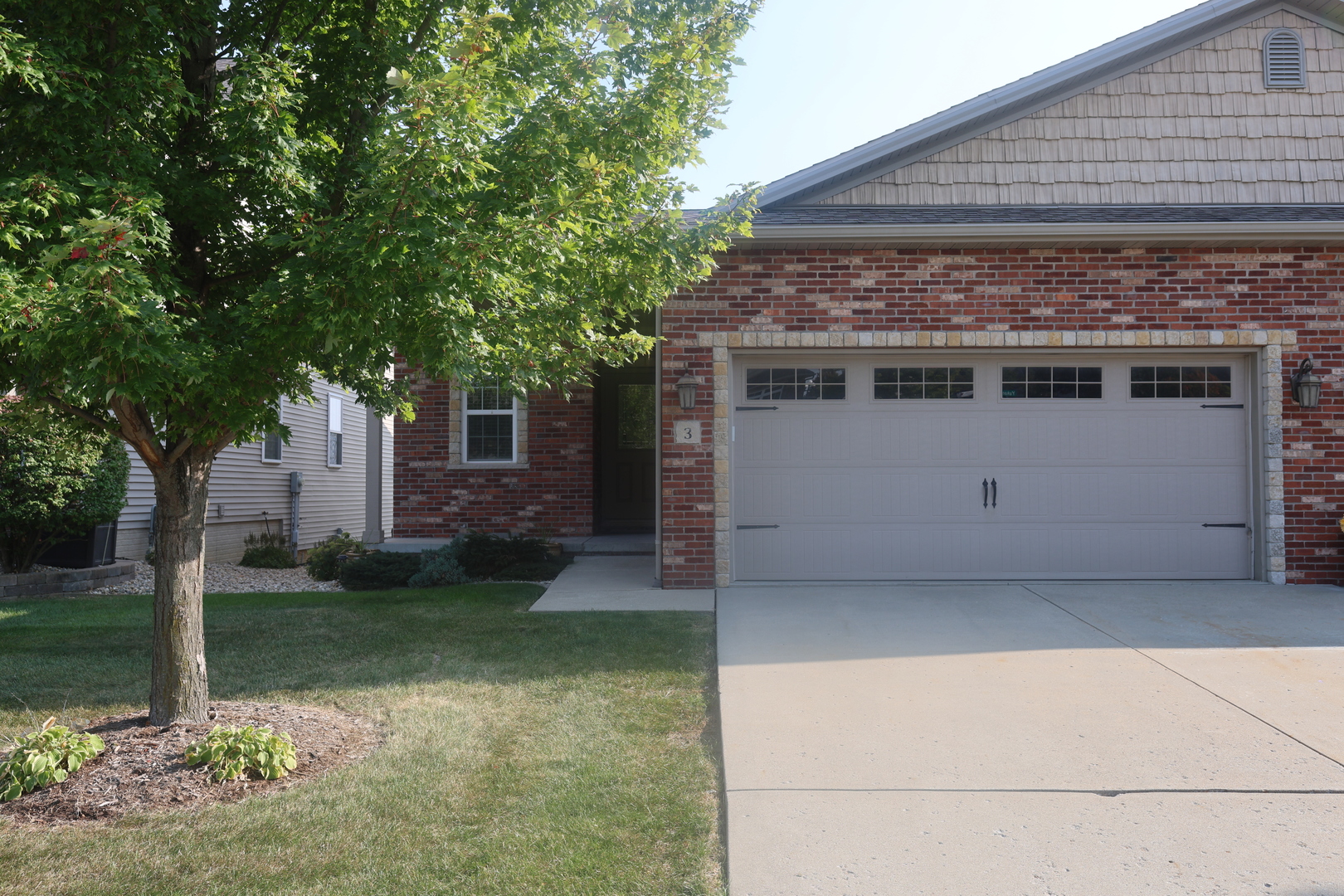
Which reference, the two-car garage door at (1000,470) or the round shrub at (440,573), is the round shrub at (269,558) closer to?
the round shrub at (440,573)

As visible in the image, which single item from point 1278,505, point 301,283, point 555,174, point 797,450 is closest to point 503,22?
point 555,174

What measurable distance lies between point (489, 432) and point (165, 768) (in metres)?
8.48

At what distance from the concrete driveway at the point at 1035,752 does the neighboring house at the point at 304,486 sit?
284 inches

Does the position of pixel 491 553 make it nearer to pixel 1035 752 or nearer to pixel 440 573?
pixel 440 573

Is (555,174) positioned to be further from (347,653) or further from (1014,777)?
(347,653)

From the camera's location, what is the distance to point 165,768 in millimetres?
3863

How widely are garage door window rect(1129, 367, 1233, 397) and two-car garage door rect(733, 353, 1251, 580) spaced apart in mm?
12

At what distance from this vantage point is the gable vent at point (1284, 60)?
919 cm

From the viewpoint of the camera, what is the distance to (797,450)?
8.72m

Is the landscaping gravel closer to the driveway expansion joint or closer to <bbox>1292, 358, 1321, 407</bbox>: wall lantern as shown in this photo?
the driveway expansion joint

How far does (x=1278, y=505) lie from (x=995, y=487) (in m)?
2.62

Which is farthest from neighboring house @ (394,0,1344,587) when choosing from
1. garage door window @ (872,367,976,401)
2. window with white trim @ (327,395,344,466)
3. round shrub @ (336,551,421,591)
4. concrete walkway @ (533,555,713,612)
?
window with white trim @ (327,395,344,466)

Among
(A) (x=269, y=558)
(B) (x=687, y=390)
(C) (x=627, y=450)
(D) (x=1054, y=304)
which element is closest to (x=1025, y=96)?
(D) (x=1054, y=304)

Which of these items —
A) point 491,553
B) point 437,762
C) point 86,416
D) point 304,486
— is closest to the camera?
point 437,762
